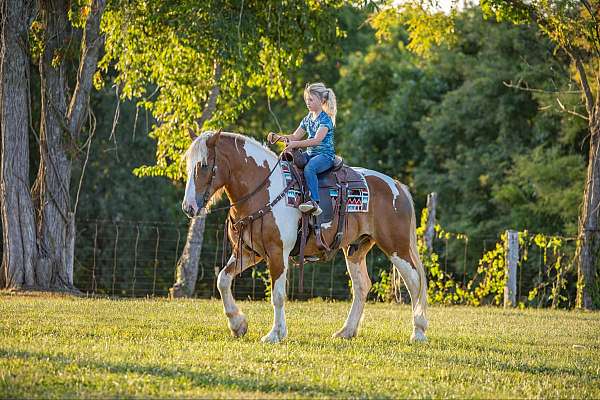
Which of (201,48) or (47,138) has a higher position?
(201,48)

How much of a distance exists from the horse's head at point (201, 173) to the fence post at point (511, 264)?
31.2 feet

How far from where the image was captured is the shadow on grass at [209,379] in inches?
278

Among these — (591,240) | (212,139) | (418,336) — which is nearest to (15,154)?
(212,139)

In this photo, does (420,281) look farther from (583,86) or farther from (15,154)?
(583,86)

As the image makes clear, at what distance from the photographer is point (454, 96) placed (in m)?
31.4

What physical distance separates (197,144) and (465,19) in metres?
24.3

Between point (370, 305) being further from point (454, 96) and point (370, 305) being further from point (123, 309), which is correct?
point (454, 96)

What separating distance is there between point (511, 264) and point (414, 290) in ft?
25.3

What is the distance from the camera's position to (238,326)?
10.2 metres

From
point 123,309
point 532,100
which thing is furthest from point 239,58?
point 532,100

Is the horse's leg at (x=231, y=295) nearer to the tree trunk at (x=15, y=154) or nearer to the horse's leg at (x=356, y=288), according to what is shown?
the horse's leg at (x=356, y=288)

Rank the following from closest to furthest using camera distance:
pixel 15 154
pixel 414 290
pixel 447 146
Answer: pixel 414 290
pixel 15 154
pixel 447 146

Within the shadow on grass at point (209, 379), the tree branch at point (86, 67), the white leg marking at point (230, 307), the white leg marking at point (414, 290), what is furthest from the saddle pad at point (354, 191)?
the tree branch at point (86, 67)

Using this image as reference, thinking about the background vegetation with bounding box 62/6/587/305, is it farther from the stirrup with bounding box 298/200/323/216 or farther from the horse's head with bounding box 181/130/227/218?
the horse's head with bounding box 181/130/227/218
